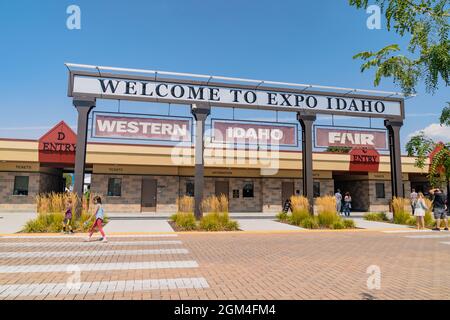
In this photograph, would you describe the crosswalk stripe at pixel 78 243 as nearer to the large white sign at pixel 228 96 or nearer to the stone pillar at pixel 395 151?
the large white sign at pixel 228 96

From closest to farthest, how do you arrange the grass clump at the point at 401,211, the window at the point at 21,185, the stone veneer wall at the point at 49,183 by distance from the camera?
1. the grass clump at the point at 401,211
2. the window at the point at 21,185
3. the stone veneer wall at the point at 49,183

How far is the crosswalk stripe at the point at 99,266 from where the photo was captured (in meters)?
6.51

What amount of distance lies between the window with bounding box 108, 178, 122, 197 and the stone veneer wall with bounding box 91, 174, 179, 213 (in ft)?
0.78

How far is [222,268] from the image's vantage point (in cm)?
672

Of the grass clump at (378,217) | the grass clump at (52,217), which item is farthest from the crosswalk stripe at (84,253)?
the grass clump at (378,217)

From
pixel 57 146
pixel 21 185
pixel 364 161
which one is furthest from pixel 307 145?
pixel 21 185

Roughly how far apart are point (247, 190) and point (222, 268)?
2107 centimetres

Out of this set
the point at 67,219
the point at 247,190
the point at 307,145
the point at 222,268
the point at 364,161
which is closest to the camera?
the point at 222,268

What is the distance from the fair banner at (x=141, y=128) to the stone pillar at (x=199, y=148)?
1.54 feet

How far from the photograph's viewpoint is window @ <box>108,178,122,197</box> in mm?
Result: 24983

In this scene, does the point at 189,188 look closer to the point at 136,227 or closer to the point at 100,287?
the point at 136,227
